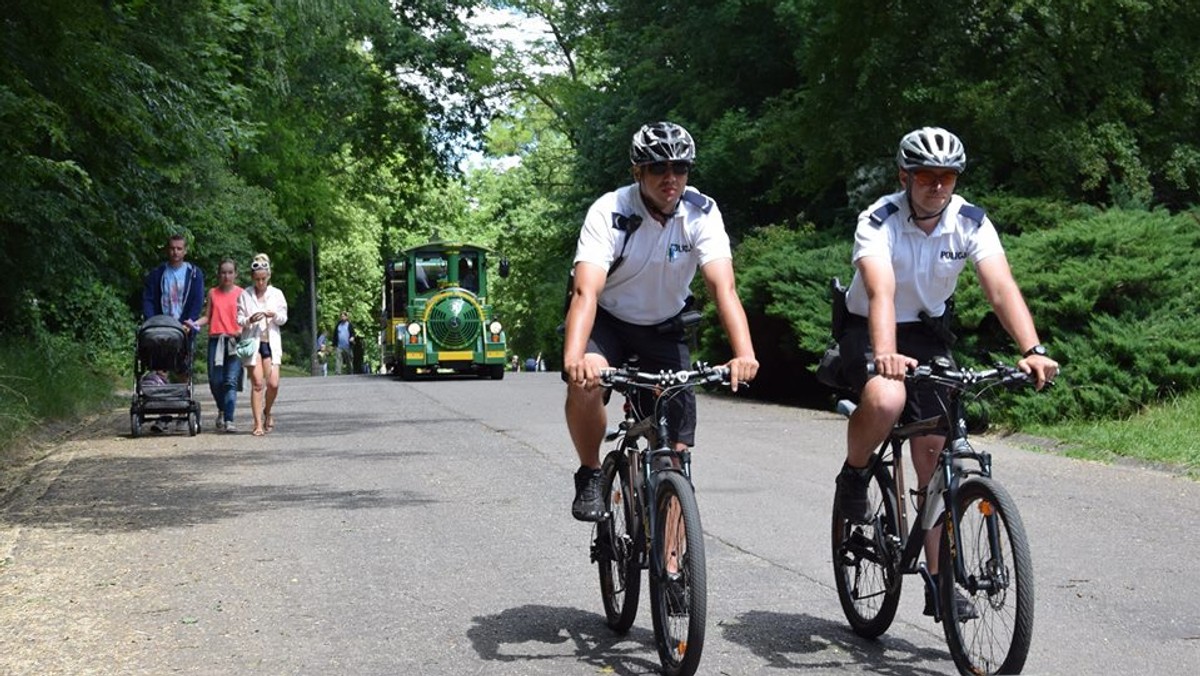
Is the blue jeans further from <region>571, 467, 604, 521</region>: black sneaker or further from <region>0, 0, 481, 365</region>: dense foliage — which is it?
<region>571, 467, 604, 521</region>: black sneaker

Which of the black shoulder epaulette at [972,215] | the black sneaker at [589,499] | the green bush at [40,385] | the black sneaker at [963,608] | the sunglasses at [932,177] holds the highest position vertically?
the sunglasses at [932,177]

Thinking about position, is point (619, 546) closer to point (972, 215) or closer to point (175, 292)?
point (972, 215)

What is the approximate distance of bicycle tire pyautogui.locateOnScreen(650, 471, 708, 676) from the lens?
5543 mm

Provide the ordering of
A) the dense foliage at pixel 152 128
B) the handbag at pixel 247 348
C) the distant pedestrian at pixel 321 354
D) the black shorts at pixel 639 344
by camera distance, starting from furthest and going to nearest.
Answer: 1. the distant pedestrian at pixel 321 354
2. the handbag at pixel 247 348
3. the dense foliage at pixel 152 128
4. the black shorts at pixel 639 344

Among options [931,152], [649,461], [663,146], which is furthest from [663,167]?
[649,461]

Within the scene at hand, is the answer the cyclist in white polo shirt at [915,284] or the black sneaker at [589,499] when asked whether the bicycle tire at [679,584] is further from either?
the cyclist in white polo shirt at [915,284]

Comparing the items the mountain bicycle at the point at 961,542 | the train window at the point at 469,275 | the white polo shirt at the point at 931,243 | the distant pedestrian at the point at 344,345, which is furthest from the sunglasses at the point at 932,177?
the distant pedestrian at the point at 344,345

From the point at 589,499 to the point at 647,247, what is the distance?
3.42 ft

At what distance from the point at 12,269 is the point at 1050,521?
40.9 ft

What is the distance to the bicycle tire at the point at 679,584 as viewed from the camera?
18.2ft

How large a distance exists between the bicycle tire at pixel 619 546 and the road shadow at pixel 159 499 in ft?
14.4

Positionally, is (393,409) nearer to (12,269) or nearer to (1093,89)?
(12,269)

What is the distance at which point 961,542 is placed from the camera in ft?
18.6

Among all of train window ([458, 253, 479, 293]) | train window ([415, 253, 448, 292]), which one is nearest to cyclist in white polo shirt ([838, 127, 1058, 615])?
train window ([415, 253, 448, 292])
